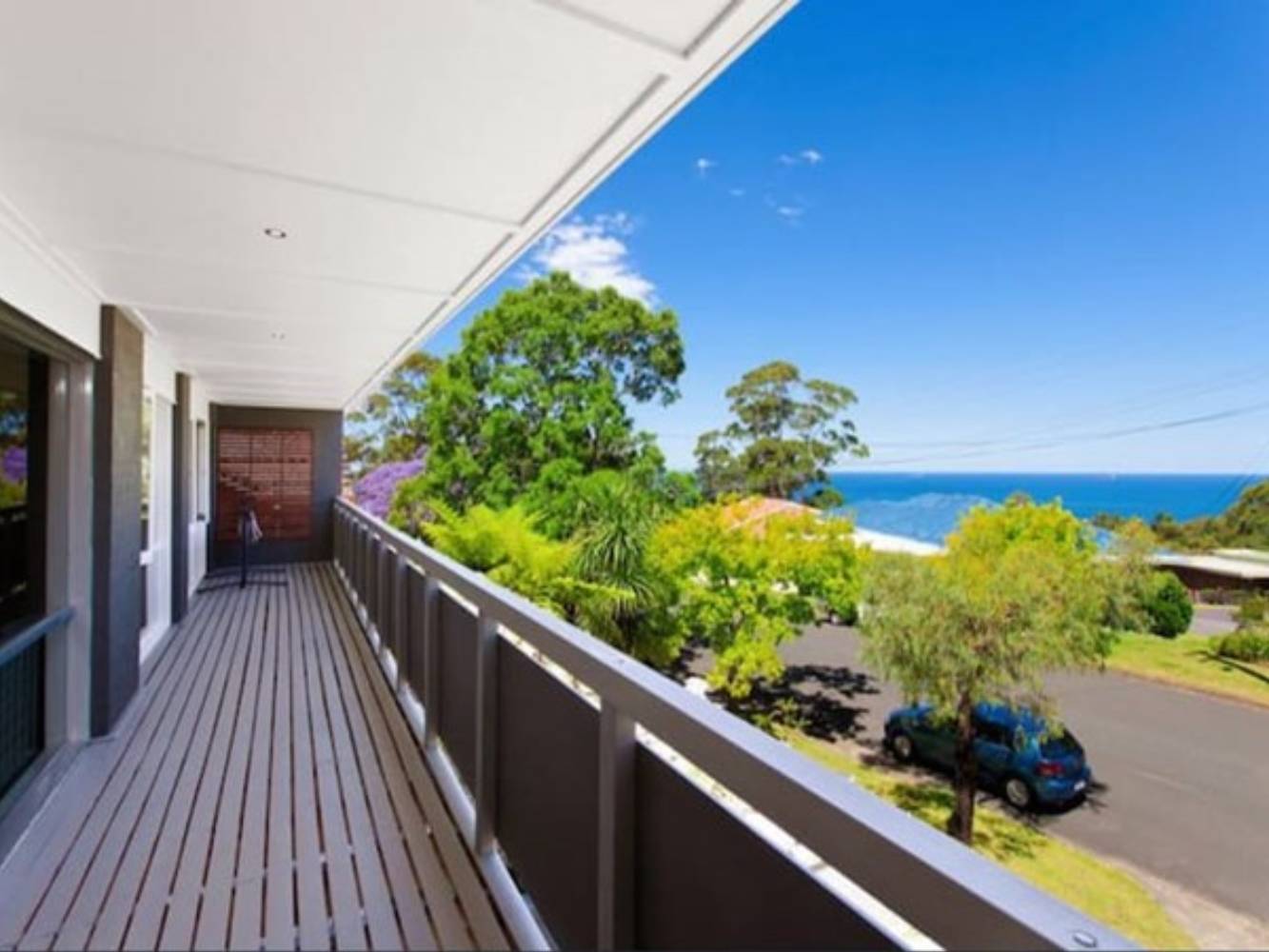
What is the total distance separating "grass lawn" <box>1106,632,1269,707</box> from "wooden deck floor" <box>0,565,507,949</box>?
48.1 feet

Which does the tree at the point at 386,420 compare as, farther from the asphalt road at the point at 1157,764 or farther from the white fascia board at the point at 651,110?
the white fascia board at the point at 651,110

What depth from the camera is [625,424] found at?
592 inches

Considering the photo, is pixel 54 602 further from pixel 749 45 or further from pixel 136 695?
pixel 749 45

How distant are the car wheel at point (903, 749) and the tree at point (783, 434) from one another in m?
14.3

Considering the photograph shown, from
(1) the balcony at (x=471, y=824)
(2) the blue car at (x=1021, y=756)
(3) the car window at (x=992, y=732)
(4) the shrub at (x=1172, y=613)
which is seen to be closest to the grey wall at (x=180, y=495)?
(1) the balcony at (x=471, y=824)

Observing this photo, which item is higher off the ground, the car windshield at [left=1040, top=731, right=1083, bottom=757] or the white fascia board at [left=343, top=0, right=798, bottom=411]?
the white fascia board at [left=343, top=0, right=798, bottom=411]

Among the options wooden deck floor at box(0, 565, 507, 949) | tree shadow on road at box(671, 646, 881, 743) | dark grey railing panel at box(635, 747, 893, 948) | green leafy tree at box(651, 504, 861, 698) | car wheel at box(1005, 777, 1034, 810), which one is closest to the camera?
dark grey railing panel at box(635, 747, 893, 948)

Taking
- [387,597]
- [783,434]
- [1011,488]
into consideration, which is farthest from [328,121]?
[1011,488]

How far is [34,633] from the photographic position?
9.55 ft

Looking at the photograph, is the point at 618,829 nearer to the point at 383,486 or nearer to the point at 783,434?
the point at 383,486

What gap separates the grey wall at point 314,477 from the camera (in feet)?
30.4

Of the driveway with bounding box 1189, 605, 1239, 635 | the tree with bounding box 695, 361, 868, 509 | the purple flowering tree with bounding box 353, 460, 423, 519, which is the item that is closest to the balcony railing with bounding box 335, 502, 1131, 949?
the purple flowering tree with bounding box 353, 460, 423, 519

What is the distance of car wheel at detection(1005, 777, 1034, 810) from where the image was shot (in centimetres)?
947

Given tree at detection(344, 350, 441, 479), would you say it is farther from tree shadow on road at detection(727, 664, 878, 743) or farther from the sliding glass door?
the sliding glass door
